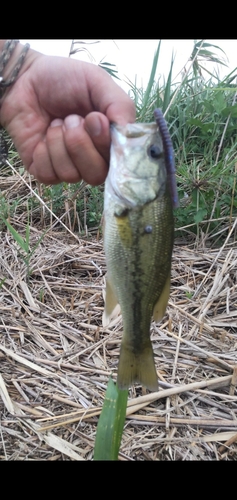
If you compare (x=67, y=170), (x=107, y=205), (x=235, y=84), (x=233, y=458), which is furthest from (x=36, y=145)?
(x=235, y=84)

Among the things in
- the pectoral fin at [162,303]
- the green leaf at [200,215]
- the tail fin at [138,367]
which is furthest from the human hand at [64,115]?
the green leaf at [200,215]

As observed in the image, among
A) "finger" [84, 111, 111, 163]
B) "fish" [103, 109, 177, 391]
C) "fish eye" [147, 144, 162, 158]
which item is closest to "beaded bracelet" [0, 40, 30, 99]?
"finger" [84, 111, 111, 163]

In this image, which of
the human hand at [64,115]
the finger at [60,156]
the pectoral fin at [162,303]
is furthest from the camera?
the finger at [60,156]

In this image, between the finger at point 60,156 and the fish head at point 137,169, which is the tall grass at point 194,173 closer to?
the finger at point 60,156

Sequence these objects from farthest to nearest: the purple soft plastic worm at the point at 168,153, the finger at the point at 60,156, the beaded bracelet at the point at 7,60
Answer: the beaded bracelet at the point at 7,60 → the finger at the point at 60,156 → the purple soft plastic worm at the point at 168,153

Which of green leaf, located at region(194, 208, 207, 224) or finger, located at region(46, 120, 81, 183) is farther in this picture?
green leaf, located at region(194, 208, 207, 224)

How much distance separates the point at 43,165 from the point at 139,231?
66 centimetres

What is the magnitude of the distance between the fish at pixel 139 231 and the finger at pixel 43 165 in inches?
17.1

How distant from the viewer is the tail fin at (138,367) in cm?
147

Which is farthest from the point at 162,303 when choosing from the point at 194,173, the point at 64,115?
the point at 194,173

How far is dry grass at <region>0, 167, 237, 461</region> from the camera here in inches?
70.6

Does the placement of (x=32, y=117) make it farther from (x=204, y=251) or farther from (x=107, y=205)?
(x=204, y=251)

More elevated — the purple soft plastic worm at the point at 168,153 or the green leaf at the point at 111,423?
the purple soft plastic worm at the point at 168,153

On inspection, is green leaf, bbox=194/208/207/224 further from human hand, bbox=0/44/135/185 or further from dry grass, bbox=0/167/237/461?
human hand, bbox=0/44/135/185
